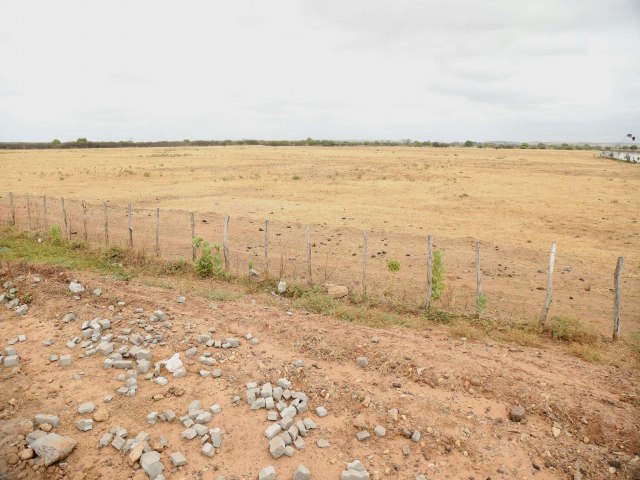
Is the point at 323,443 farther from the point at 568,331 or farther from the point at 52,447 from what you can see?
the point at 568,331

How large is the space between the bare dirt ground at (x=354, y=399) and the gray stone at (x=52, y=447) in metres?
0.11

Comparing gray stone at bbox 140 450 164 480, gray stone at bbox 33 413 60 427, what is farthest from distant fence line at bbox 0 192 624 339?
gray stone at bbox 140 450 164 480

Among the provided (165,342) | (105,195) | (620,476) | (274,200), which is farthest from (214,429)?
(105,195)

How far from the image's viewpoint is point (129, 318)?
352 inches

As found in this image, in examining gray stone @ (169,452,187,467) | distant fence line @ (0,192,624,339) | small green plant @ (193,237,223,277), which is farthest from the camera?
small green plant @ (193,237,223,277)

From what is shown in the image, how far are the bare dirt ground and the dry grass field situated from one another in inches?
126

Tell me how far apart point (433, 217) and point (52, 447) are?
760 inches

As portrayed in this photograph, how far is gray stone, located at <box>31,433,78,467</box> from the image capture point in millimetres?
5611

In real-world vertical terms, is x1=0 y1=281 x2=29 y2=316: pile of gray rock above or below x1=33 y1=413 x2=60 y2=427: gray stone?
above

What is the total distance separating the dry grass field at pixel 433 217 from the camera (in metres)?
12.7

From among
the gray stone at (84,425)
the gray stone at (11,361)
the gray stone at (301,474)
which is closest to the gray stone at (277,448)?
the gray stone at (301,474)

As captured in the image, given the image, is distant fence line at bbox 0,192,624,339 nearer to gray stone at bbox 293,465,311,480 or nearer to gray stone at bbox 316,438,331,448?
gray stone at bbox 316,438,331,448

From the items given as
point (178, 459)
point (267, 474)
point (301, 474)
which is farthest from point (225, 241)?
point (301, 474)

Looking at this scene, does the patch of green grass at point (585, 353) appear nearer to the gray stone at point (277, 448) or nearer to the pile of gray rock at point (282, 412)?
the pile of gray rock at point (282, 412)
